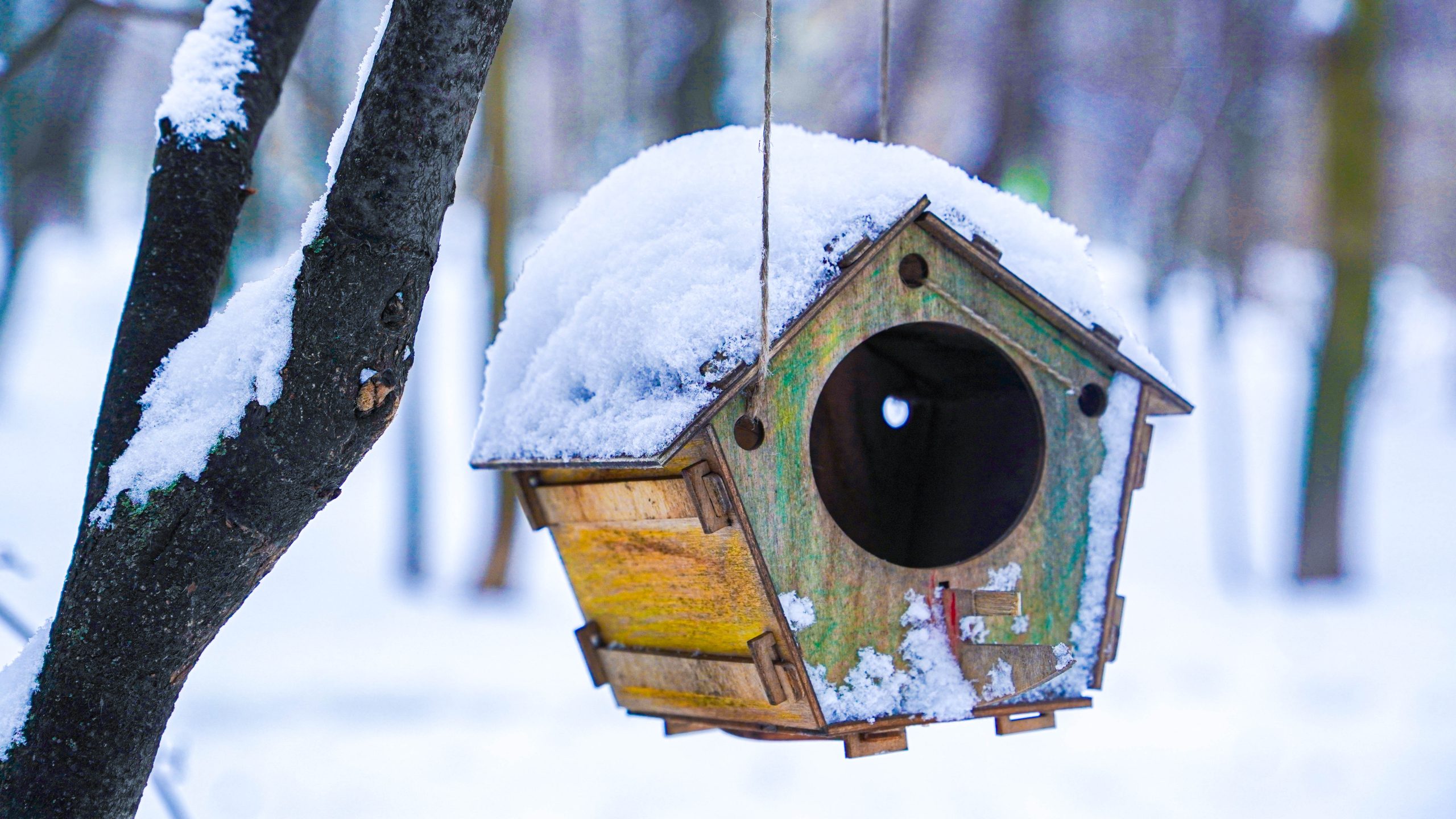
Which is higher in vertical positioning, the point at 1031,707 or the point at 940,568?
the point at 940,568

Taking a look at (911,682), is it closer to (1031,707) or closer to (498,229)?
(1031,707)

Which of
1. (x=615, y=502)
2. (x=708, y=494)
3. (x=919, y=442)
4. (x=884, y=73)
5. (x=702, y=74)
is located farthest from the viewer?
(x=702, y=74)

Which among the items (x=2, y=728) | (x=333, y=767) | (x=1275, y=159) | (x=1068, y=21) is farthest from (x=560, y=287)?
(x=1275, y=159)

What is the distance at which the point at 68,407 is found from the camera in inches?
570

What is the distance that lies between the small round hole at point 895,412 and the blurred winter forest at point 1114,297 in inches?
63.5

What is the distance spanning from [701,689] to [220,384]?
848mm

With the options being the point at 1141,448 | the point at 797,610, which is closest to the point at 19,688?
the point at 797,610

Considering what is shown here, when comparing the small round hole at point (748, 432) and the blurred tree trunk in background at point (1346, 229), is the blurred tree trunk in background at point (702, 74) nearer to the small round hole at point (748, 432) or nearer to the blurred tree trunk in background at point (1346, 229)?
the blurred tree trunk in background at point (1346, 229)

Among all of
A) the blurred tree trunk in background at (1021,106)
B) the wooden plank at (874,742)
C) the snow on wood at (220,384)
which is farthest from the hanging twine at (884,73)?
the blurred tree trunk in background at (1021,106)

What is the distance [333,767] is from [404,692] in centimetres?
113

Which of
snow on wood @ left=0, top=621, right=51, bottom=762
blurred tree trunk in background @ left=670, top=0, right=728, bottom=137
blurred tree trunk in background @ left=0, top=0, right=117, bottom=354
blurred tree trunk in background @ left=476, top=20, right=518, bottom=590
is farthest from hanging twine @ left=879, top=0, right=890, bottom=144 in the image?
blurred tree trunk in background @ left=0, top=0, right=117, bottom=354

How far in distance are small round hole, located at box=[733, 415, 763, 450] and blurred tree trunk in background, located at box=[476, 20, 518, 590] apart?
613cm

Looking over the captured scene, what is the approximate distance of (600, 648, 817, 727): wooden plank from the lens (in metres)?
1.72

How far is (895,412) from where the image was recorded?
98.2 inches
